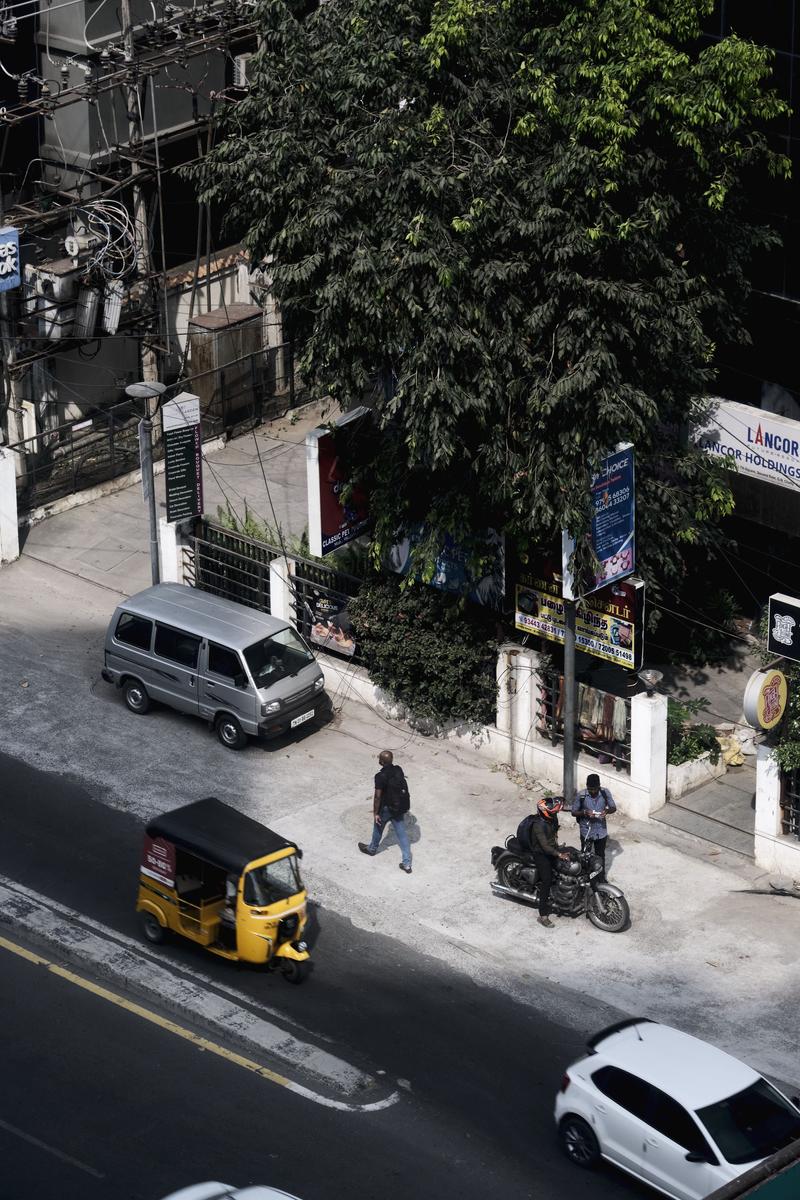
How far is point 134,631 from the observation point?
93.0 ft

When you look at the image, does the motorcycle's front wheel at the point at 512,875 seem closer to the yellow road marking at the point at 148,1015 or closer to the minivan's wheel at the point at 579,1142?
the yellow road marking at the point at 148,1015

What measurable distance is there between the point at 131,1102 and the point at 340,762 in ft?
29.2

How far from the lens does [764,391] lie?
30.1 m

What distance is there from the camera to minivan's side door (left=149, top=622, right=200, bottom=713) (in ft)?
90.9

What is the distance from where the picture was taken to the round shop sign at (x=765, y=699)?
23.5 metres

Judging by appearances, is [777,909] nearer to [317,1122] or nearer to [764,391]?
[317,1122]

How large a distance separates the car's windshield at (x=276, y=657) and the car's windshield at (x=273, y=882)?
588 cm

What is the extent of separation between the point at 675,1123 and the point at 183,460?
16226mm

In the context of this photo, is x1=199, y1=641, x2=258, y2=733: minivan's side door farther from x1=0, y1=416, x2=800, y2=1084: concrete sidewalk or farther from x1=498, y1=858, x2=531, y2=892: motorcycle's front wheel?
x1=498, y1=858, x2=531, y2=892: motorcycle's front wheel

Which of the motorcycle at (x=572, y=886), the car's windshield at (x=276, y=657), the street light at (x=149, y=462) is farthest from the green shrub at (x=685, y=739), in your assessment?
the street light at (x=149, y=462)

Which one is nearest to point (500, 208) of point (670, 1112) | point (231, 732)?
point (231, 732)

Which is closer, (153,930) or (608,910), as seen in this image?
(153,930)

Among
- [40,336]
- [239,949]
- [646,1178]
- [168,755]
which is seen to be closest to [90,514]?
[40,336]

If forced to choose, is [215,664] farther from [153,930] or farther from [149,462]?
[153,930]
